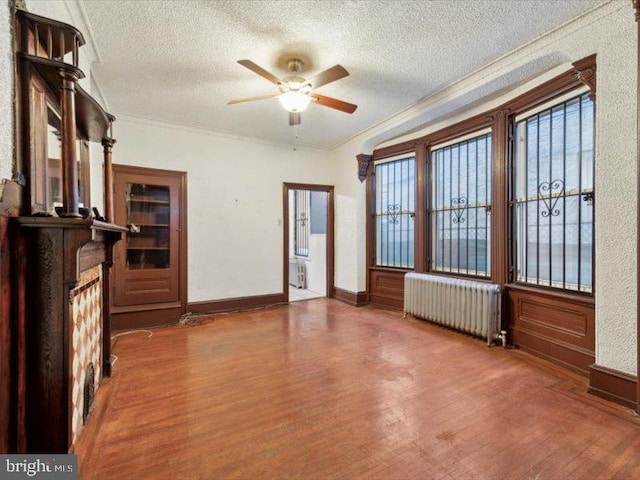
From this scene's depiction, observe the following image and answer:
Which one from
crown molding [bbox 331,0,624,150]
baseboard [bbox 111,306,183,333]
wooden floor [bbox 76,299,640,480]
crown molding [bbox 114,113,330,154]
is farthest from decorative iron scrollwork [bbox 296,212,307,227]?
wooden floor [bbox 76,299,640,480]

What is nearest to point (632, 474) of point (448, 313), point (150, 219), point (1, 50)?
point (448, 313)

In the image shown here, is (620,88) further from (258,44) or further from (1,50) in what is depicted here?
(1,50)

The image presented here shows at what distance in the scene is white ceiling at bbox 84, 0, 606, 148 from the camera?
7.75 feet

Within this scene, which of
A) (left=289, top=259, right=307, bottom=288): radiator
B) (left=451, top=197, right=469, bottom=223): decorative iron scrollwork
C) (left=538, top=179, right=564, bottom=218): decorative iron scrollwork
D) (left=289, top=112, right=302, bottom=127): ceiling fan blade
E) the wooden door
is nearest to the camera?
(left=538, top=179, right=564, bottom=218): decorative iron scrollwork

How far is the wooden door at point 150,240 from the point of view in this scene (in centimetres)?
433

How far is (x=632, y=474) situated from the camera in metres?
1.61

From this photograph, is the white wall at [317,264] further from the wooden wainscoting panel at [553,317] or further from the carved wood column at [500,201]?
the wooden wainscoting panel at [553,317]

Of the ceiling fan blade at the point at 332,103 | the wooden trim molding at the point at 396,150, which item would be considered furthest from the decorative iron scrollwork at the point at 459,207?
the ceiling fan blade at the point at 332,103

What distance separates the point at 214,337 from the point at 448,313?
3.01 m

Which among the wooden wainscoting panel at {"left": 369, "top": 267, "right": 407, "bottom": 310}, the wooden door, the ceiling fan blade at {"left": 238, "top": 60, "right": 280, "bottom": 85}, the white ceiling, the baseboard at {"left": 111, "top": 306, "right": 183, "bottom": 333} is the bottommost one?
the baseboard at {"left": 111, "top": 306, "right": 183, "bottom": 333}

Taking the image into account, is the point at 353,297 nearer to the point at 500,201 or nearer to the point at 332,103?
the point at 500,201

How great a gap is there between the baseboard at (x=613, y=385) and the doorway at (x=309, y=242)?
4.22 metres

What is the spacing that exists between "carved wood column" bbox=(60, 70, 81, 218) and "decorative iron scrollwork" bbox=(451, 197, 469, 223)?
4073 millimetres

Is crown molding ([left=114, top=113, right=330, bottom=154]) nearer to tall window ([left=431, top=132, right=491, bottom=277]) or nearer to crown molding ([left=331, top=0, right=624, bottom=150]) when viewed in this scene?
crown molding ([left=331, top=0, right=624, bottom=150])
